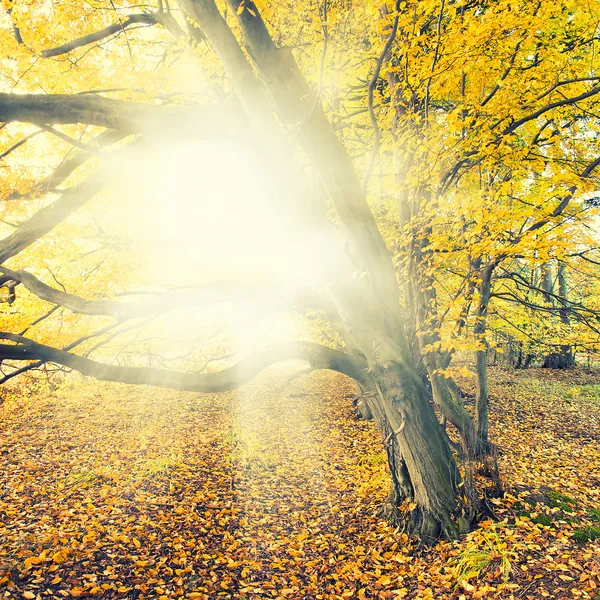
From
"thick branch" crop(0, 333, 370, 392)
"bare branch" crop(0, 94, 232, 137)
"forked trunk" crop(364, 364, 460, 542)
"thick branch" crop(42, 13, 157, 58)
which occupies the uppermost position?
"thick branch" crop(42, 13, 157, 58)

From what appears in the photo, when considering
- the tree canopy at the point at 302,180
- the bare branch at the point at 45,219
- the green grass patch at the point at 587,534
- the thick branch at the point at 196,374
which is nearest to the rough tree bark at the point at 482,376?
the tree canopy at the point at 302,180

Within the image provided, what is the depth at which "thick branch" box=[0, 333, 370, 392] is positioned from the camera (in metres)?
3.43

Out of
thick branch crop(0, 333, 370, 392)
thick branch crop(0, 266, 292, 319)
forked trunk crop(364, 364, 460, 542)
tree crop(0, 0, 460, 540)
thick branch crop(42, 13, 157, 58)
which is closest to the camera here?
thick branch crop(0, 333, 370, 392)

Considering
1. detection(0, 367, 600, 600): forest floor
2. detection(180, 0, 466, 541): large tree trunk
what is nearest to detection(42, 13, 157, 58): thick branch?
detection(180, 0, 466, 541): large tree trunk

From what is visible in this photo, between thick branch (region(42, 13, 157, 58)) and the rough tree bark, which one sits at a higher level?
thick branch (region(42, 13, 157, 58))

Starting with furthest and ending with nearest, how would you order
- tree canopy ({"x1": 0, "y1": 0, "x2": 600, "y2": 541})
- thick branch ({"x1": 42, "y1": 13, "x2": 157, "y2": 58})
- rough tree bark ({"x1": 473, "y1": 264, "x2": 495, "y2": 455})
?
rough tree bark ({"x1": 473, "y1": 264, "x2": 495, "y2": 455}) → thick branch ({"x1": 42, "y1": 13, "x2": 157, "y2": 58}) → tree canopy ({"x1": 0, "y1": 0, "x2": 600, "y2": 541})

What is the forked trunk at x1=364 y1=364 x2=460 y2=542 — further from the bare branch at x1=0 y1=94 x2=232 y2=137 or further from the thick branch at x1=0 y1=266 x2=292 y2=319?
the bare branch at x1=0 y1=94 x2=232 y2=137

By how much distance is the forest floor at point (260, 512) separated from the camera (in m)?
4.27

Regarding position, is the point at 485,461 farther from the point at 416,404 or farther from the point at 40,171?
the point at 40,171

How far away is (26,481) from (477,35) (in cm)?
1012

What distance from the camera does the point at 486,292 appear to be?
6.47 meters

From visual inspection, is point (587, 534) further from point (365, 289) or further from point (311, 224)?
point (311, 224)

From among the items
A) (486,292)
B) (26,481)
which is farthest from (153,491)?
(486,292)

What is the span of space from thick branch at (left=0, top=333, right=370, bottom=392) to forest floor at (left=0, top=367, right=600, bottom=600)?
470 mm
